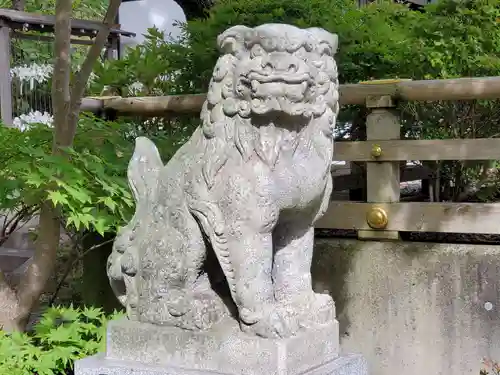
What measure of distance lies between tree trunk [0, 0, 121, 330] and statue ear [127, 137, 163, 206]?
1096 mm

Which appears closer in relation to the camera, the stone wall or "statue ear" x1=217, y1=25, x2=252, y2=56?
"statue ear" x1=217, y1=25, x2=252, y2=56

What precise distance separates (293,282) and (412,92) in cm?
210

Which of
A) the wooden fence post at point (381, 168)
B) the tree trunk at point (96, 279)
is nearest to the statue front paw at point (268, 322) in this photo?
the wooden fence post at point (381, 168)

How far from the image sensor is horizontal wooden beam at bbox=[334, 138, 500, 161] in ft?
14.4

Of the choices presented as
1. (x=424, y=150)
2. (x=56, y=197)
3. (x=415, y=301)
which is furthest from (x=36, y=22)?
(x=415, y=301)

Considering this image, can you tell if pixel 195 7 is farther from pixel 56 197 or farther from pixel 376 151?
pixel 56 197

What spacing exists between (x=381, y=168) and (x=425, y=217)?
0.42 meters

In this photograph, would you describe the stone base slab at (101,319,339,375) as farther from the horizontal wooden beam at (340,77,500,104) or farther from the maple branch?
the horizontal wooden beam at (340,77,500,104)

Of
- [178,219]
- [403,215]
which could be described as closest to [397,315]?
[403,215]

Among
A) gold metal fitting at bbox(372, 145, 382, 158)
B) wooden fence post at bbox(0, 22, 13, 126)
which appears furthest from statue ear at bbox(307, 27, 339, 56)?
wooden fence post at bbox(0, 22, 13, 126)

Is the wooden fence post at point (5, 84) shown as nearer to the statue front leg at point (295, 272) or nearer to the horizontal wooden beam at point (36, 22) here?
the horizontal wooden beam at point (36, 22)

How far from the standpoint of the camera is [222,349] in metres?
2.71

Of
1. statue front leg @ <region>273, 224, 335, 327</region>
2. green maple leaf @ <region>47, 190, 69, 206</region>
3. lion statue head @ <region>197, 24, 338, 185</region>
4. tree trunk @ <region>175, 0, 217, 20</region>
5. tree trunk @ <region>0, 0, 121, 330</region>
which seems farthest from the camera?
tree trunk @ <region>175, 0, 217, 20</region>

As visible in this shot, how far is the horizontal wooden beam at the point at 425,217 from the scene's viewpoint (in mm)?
4410
